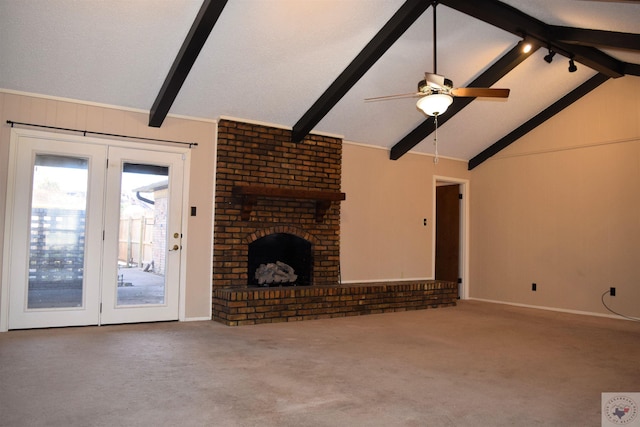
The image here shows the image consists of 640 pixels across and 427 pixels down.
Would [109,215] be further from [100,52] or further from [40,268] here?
[100,52]

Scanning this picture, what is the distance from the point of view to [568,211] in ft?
23.5

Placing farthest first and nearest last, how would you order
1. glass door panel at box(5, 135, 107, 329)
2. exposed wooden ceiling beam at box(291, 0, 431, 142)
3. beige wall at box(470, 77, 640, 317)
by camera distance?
1. beige wall at box(470, 77, 640, 317)
2. glass door panel at box(5, 135, 107, 329)
3. exposed wooden ceiling beam at box(291, 0, 431, 142)

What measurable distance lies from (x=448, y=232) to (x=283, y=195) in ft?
12.7

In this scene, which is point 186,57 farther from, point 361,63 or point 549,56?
point 549,56

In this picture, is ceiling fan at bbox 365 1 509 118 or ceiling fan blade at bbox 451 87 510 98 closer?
ceiling fan at bbox 365 1 509 118

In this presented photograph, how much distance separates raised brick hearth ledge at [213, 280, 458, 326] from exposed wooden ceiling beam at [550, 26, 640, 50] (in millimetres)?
3610

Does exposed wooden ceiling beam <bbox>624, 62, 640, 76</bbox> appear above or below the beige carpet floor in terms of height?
above

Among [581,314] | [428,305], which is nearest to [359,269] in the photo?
[428,305]

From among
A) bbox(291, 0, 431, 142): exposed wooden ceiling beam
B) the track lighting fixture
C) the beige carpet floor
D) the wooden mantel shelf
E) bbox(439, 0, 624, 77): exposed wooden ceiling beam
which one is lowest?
the beige carpet floor

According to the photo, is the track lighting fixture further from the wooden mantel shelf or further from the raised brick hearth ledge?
the raised brick hearth ledge

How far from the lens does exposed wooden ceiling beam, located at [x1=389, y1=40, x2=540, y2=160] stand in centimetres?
580

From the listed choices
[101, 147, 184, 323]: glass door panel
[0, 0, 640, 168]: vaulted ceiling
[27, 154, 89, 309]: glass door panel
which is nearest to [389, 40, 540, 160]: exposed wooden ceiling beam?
[0, 0, 640, 168]: vaulted ceiling

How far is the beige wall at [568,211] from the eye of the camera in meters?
6.56

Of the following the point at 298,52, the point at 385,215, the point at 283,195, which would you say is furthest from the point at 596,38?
the point at 283,195
